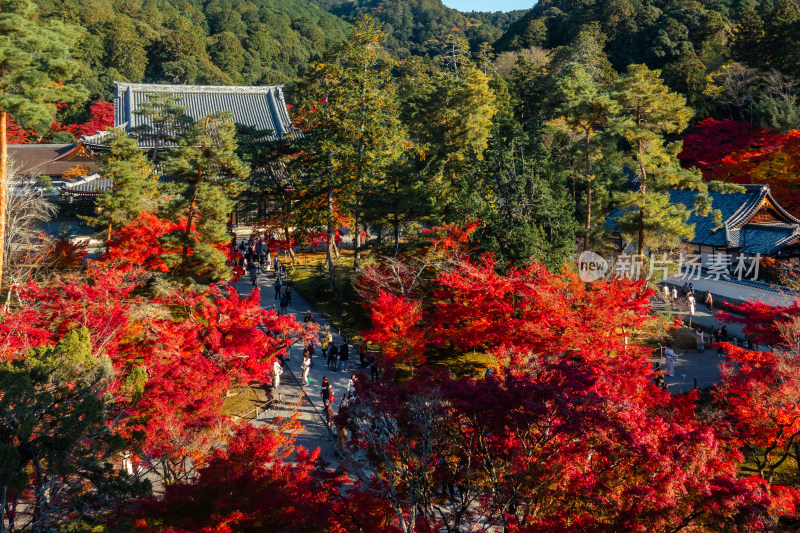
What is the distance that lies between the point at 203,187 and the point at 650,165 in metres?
14.5

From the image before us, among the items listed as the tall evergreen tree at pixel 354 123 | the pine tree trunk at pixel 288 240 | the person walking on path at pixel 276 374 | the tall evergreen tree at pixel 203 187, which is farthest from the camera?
the pine tree trunk at pixel 288 240

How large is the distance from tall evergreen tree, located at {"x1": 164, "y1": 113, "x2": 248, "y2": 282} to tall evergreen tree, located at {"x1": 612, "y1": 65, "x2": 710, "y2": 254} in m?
12.6

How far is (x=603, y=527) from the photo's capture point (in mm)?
7129

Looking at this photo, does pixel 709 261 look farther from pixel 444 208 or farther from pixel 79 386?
pixel 79 386

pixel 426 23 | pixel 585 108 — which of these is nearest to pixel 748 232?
pixel 585 108

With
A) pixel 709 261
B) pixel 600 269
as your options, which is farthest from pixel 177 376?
pixel 709 261

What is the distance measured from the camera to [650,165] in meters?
17.6

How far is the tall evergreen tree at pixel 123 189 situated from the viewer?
19312mm

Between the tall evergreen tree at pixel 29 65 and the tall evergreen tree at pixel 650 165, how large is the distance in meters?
16.0

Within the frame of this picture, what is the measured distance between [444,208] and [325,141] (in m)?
5.43

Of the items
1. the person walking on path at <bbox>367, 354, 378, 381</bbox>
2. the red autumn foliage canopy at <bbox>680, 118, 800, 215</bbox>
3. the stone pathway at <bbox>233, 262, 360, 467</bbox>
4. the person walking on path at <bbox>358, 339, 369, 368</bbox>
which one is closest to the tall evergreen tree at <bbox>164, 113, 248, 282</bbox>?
the stone pathway at <bbox>233, 262, 360, 467</bbox>

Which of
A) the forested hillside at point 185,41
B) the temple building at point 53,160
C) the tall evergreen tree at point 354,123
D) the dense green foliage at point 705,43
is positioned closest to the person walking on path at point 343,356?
the tall evergreen tree at point 354,123

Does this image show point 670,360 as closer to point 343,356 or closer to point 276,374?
point 343,356

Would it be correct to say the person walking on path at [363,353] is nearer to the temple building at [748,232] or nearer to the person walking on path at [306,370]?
the person walking on path at [306,370]
